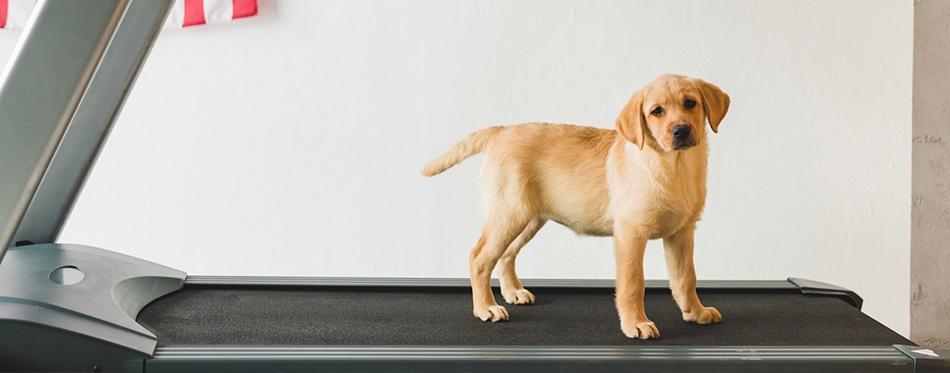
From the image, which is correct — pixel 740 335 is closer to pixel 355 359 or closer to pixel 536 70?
pixel 355 359

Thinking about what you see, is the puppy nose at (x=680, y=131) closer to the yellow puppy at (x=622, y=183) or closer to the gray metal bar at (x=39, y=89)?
the yellow puppy at (x=622, y=183)

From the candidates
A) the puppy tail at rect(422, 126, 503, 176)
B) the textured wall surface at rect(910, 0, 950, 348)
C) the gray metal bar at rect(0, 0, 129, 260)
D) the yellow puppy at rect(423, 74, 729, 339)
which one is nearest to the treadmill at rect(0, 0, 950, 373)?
the gray metal bar at rect(0, 0, 129, 260)

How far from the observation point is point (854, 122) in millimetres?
2441

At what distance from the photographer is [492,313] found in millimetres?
1548

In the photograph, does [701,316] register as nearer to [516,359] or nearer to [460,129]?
[516,359]

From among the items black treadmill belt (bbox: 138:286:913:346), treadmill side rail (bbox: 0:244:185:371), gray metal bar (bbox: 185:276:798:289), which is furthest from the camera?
gray metal bar (bbox: 185:276:798:289)

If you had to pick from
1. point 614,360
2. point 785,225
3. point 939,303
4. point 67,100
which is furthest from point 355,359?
point 939,303

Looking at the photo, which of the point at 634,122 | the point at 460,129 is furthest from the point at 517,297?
the point at 460,129

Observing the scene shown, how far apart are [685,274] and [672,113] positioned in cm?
38

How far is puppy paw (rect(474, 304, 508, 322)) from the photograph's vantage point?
5.06 feet

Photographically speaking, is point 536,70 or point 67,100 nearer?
point 67,100

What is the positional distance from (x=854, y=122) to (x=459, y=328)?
172cm

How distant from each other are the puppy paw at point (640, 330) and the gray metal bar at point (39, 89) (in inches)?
42.6

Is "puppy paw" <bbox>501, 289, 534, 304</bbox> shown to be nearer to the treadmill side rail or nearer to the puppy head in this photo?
the puppy head
